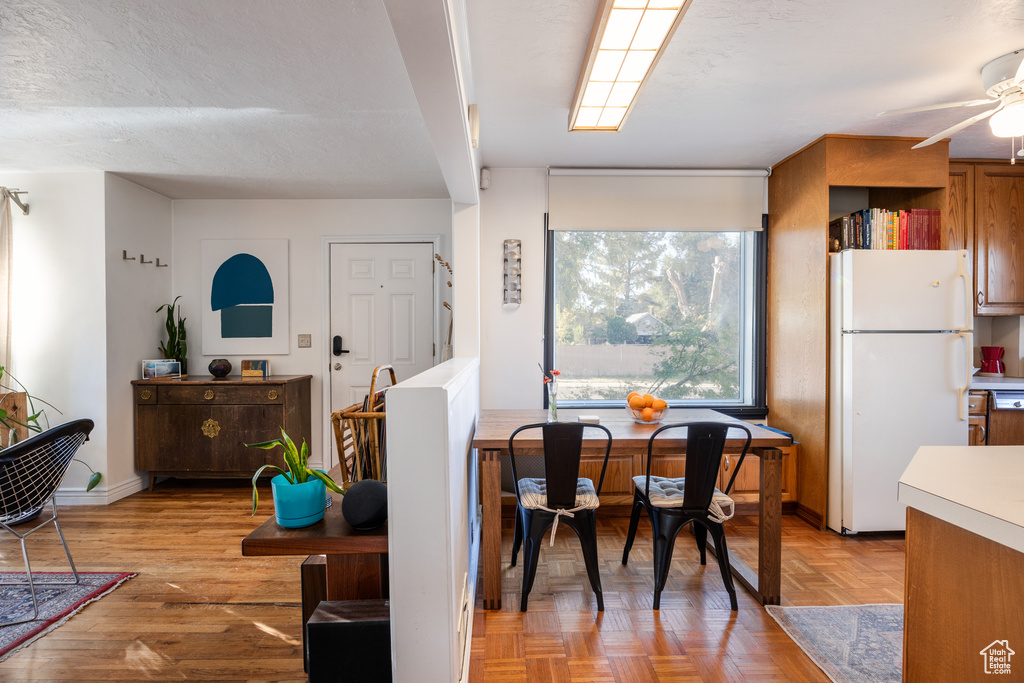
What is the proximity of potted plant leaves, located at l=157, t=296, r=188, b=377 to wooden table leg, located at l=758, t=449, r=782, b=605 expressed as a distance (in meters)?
4.48

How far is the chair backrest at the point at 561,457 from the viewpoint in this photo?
7.10 ft

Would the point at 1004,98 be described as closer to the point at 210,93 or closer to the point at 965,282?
the point at 965,282

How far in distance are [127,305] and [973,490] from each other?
4.91 meters

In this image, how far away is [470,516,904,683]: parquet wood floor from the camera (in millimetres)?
1868

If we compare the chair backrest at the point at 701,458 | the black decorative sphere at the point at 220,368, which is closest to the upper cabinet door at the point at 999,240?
the chair backrest at the point at 701,458

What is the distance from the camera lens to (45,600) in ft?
7.77

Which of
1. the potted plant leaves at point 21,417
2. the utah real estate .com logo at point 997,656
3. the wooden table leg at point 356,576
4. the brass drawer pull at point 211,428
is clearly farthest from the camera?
the brass drawer pull at point 211,428

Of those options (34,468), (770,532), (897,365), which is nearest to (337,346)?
(34,468)

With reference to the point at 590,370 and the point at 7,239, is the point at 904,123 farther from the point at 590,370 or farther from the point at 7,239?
the point at 7,239

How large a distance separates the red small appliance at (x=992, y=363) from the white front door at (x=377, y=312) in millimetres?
4339

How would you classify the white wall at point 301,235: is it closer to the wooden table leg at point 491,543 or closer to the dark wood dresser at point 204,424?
the dark wood dresser at point 204,424

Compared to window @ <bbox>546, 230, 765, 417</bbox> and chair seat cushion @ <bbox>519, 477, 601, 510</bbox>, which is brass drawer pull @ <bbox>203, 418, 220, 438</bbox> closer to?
window @ <bbox>546, 230, 765, 417</bbox>

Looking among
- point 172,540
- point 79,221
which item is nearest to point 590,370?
point 172,540

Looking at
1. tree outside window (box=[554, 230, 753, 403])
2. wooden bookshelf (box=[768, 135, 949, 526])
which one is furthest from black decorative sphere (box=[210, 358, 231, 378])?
wooden bookshelf (box=[768, 135, 949, 526])
